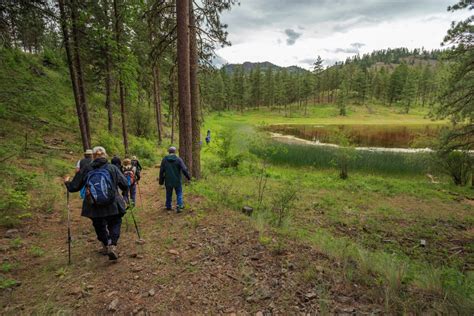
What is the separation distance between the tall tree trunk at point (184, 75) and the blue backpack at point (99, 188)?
4316 millimetres

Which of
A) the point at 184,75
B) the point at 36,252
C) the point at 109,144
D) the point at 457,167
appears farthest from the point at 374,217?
the point at 109,144

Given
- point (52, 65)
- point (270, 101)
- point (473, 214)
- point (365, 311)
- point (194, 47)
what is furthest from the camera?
point (270, 101)

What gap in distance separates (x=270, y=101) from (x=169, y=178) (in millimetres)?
78927

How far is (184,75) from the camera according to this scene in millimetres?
7891

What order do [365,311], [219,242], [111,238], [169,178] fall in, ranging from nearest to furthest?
[365,311] < [111,238] < [219,242] < [169,178]

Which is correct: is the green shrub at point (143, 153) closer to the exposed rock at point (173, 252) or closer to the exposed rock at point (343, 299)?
the exposed rock at point (173, 252)

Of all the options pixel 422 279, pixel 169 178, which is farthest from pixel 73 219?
pixel 422 279

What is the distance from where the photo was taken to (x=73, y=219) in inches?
253

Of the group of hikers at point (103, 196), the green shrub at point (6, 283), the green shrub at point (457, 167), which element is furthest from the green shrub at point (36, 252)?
the green shrub at point (457, 167)

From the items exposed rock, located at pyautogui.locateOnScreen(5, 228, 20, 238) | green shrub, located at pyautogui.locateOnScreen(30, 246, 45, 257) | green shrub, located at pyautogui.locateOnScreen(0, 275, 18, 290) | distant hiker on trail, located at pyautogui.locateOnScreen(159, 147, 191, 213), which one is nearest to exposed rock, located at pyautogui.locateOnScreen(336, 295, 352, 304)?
distant hiker on trail, located at pyautogui.locateOnScreen(159, 147, 191, 213)

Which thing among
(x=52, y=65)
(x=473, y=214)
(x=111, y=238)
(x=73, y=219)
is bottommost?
(x=473, y=214)

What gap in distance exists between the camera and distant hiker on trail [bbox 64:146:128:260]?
13.5 ft

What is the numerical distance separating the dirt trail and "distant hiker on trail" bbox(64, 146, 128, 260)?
0.48 m

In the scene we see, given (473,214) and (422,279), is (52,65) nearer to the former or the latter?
(422,279)
